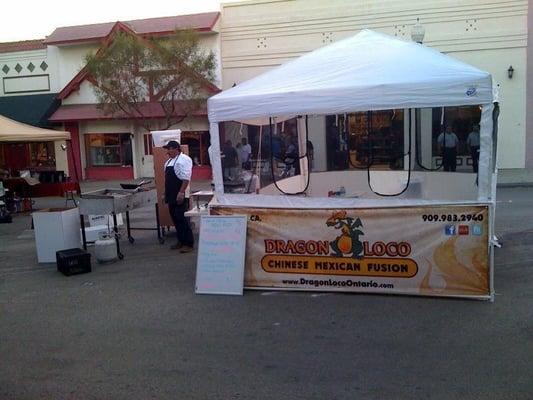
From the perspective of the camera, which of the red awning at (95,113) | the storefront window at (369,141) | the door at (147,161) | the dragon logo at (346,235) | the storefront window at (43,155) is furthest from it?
the storefront window at (43,155)

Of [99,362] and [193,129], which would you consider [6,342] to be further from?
[193,129]

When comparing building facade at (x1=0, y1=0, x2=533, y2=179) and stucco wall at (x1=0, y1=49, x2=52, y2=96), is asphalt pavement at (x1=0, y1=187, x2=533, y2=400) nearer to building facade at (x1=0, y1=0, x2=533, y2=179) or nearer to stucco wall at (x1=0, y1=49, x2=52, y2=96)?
building facade at (x1=0, y1=0, x2=533, y2=179)

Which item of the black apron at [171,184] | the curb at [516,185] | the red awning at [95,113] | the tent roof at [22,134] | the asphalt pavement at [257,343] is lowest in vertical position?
the asphalt pavement at [257,343]

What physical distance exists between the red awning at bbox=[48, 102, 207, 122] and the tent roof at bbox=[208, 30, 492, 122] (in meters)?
15.6

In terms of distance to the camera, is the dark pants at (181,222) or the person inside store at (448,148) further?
the dark pants at (181,222)

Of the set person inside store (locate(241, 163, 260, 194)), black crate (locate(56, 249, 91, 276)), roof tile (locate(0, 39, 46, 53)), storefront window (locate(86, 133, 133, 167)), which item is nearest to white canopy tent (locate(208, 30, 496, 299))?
person inside store (locate(241, 163, 260, 194))

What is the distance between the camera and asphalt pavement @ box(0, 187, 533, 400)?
4.18 meters

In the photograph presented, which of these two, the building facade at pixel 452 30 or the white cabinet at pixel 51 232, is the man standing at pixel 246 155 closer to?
the white cabinet at pixel 51 232

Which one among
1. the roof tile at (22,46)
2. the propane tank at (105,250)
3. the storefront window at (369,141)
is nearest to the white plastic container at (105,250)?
the propane tank at (105,250)

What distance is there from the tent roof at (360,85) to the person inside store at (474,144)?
76 cm

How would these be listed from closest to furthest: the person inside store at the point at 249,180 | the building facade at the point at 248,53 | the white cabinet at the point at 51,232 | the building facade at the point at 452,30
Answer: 1. the person inside store at the point at 249,180
2. the white cabinet at the point at 51,232
3. the building facade at the point at 452,30
4. the building facade at the point at 248,53

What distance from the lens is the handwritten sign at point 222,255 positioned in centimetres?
659

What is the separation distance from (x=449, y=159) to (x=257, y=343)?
3.80 metres

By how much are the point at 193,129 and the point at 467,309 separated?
1972cm
